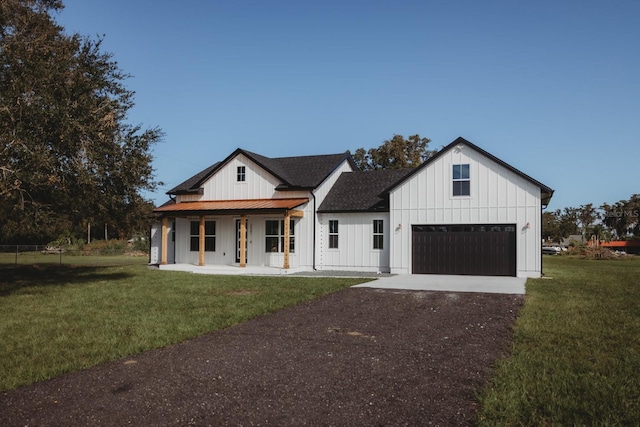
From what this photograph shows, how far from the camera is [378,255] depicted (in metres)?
21.4

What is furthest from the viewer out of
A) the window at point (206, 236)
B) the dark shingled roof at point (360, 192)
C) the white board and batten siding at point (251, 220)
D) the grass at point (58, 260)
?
the grass at point (58, 260)

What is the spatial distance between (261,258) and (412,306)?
12756 millimetres

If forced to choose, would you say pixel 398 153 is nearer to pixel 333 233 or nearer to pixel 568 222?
pixel 333 233

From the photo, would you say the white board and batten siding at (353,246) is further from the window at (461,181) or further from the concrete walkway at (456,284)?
the window at (461,181)

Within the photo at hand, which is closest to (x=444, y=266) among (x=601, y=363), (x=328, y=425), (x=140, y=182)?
(x=140, y=182)

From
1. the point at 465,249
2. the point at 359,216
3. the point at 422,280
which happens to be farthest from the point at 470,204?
the point at 359,216

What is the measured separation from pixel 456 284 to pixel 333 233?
7.92 m

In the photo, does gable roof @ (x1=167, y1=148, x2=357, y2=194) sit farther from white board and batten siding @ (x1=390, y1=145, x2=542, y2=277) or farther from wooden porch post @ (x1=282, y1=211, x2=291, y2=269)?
white board and batten siding @ (x1=390, y1=145, x2=542, y2=277)

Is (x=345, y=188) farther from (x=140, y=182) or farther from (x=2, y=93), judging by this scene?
(x=2, y=93)

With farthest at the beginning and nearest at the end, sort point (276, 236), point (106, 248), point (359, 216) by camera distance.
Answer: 1. point (106, 248)
2. point (276, 236)
3. point (359, 216)

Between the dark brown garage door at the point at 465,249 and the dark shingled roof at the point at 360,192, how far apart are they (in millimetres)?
2473

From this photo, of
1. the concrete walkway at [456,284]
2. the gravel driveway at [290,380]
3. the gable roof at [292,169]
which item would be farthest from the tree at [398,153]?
the gravel driveway at [290,380]

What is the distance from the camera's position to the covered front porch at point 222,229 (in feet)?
69.9

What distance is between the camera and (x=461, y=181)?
1936 cm
